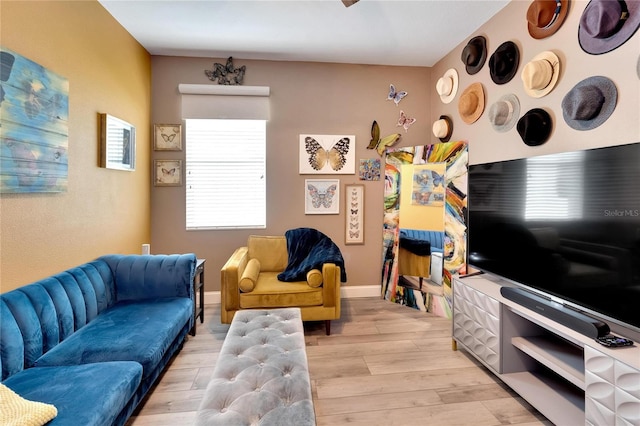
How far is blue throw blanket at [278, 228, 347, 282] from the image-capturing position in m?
2.81

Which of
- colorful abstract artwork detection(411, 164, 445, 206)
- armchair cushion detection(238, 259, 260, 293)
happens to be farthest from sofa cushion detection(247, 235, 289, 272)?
colorful abstract artwork detection(411, 164, 445, 206)

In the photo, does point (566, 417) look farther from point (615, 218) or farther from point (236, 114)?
point (236, 114)

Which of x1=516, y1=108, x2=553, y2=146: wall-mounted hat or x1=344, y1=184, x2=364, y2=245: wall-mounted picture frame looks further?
x1=344, y1=184, x2=364, y2=245: wall-mounted picture frame

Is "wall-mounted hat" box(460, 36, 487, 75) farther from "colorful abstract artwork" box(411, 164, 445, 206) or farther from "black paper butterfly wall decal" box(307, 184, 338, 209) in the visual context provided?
"black paper butterfly wall decal" box(307, 184, 338, 209)

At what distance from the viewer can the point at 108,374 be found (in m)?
1.44

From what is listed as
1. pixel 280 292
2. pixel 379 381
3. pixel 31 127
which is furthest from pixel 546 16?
pixel 31 127

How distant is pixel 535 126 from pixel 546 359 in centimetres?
151

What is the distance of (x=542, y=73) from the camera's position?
2.04 metres

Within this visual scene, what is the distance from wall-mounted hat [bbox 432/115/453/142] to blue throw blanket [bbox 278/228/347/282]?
1.66 meters

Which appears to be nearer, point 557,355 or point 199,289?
point 557,355

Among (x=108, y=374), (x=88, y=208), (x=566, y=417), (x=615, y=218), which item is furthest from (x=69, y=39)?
(x=566, y=417)

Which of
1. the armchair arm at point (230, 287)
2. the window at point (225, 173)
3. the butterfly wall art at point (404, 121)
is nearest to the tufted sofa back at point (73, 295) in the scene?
the armchair arm at point (230, 287)

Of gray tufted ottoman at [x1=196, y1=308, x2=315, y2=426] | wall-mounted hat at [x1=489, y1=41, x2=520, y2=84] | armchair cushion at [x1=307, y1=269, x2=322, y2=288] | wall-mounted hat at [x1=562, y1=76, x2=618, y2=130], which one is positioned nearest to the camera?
gray tufted ottoman at [x1=196, y1=308, x2=315, y2=426]

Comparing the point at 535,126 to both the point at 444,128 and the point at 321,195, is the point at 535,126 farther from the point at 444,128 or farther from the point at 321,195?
the point at 321,195
